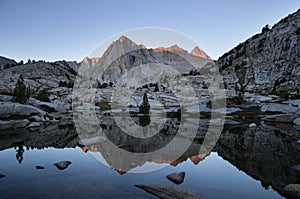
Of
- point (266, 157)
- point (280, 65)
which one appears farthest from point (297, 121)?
point (280, 65)

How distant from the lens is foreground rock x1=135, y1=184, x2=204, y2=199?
53.3 feet

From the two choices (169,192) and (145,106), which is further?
(145,106)

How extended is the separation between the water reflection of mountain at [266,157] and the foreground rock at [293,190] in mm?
481

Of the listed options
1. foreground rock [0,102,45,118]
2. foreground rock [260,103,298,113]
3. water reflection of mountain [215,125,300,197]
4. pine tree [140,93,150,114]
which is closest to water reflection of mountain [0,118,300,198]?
water reflection of mountain [215,125,300,197]

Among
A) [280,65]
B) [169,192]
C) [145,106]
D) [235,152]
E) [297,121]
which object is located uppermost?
[280,65]

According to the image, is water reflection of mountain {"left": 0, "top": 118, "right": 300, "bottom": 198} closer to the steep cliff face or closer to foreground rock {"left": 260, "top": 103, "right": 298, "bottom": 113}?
foreground rock {"left": 260, "top": 103, "right": 298, "bottom": 113}

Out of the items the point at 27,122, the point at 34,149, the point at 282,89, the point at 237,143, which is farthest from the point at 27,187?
the point at 282,89

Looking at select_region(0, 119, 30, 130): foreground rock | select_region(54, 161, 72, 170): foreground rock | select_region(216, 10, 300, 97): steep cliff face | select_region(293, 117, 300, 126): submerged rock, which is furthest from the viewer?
select_region(216, 10, 300, 97): steep cliff face

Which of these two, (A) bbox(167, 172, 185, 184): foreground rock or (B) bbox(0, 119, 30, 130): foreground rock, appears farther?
(B) bbox(0, 119, 30, 130): foreground rock

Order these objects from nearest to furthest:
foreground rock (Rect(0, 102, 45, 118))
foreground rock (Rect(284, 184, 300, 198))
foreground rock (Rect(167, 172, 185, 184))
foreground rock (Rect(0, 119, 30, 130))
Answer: foreground rock (Rect(284, 184, 300, 198))
foreground rock (Rect(167, 172, 185, 184))
foreground rock (Rect(0, 119, 30, 130))
foreground rock (Rect(0, 102, 45, 118))

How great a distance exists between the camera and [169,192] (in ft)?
55.7

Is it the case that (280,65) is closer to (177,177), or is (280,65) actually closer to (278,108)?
(278,108)

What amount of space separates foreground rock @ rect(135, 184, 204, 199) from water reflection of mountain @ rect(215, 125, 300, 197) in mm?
7149

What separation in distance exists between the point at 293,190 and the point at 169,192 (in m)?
9.37
